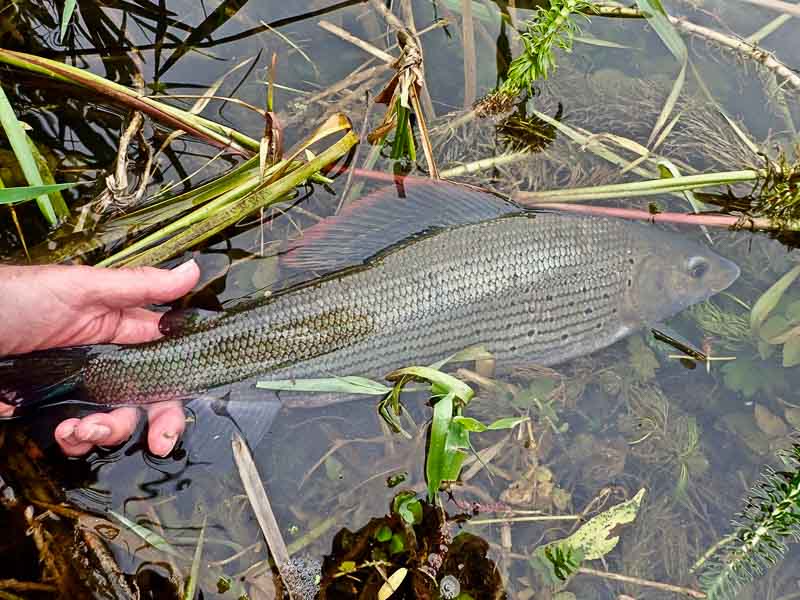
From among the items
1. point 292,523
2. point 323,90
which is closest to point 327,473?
point 292,523

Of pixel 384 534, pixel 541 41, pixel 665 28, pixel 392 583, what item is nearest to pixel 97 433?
pixel 384 534

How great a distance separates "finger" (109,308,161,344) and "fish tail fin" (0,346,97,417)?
281 millimetres

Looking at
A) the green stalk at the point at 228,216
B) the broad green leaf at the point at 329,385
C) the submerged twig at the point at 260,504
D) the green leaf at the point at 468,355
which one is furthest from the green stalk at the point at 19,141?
the green leaf at the point at 468,355

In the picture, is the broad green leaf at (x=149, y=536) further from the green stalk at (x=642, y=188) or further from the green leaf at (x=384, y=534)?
the green stalk at (x=642, y=188)

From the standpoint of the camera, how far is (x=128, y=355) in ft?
10.9

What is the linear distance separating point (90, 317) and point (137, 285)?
35 cm

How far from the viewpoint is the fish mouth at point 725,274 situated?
12.9 feet

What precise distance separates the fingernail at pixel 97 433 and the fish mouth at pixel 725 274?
11.9 feet

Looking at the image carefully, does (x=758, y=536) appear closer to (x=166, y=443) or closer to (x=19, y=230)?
(x=166, y=443)

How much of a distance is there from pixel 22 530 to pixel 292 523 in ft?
4.76

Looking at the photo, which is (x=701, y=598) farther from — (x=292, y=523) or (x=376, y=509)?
(x=292, y=523)

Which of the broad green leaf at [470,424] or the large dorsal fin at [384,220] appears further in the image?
the large dorsal fin at [384,220]

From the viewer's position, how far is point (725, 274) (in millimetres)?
3930

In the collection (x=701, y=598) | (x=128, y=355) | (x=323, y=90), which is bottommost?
(x=701, y=598)
